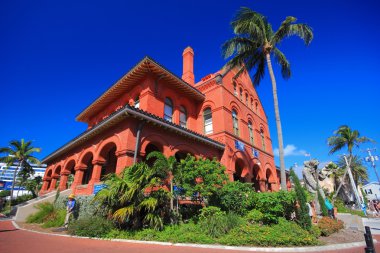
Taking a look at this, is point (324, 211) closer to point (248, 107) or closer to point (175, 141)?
point (175, 141)

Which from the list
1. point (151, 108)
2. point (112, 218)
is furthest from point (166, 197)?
point (151, 108)

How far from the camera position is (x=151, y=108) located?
13961 millimetres

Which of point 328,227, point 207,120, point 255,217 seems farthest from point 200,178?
point 207,120

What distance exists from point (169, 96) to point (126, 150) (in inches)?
282

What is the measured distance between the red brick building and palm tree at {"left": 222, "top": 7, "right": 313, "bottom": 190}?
192cm

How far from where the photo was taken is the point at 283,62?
1438cm

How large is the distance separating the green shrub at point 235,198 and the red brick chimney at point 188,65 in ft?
43.3

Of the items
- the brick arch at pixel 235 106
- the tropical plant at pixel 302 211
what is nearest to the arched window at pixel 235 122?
the brick arch at pixel 235 106

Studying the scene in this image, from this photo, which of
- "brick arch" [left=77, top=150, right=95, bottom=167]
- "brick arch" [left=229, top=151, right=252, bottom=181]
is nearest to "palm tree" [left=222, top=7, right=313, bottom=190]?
"brick arch" [left=229, top=151, right=252, bottom=181]

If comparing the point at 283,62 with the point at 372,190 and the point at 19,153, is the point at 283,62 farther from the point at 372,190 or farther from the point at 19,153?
the point at 372,190

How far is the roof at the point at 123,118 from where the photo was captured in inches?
399

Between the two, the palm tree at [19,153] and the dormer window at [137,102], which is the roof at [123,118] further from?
the palm tree at [19,153]

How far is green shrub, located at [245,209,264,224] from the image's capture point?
327 inches

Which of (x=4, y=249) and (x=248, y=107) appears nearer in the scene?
(x=4, y=249)
